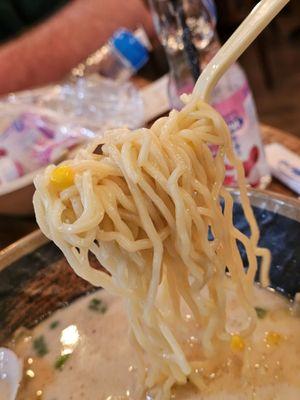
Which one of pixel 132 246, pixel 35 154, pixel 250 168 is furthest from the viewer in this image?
pixel 35 154

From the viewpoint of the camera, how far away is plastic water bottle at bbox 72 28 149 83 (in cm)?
151

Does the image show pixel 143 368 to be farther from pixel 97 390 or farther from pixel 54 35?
pixel 54 35

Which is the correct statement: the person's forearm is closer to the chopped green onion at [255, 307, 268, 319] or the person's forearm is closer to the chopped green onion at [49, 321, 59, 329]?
the chopped green onion at [49, 321, 59, 329]

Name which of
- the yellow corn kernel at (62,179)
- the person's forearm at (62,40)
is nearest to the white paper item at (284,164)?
the yellow corn kernel at (62,179)

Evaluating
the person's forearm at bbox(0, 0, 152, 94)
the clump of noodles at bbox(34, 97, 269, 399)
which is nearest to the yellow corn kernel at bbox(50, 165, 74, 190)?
the clump of noodles at bbox(34, 97, 269, 399)

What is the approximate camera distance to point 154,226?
2.22 feet

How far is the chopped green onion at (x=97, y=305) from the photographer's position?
0.97m

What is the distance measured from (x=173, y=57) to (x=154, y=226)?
0.57 metres

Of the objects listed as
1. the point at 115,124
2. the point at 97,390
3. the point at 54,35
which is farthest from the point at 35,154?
the point at 54,35

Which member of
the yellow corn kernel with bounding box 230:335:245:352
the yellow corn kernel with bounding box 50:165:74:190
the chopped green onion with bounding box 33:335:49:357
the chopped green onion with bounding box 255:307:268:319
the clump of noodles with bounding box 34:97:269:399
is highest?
the yellow corn kernel with bounding box 50:165:74:190

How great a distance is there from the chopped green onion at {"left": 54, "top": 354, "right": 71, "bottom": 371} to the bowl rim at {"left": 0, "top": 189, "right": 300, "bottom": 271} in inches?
6.8

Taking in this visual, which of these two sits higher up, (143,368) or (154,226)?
(154,226)

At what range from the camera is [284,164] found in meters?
1.07

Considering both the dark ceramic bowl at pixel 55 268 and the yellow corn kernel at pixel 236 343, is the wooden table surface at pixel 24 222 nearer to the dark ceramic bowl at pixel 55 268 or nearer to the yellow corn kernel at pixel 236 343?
the dark ceramic bowl at pixel 55 268
